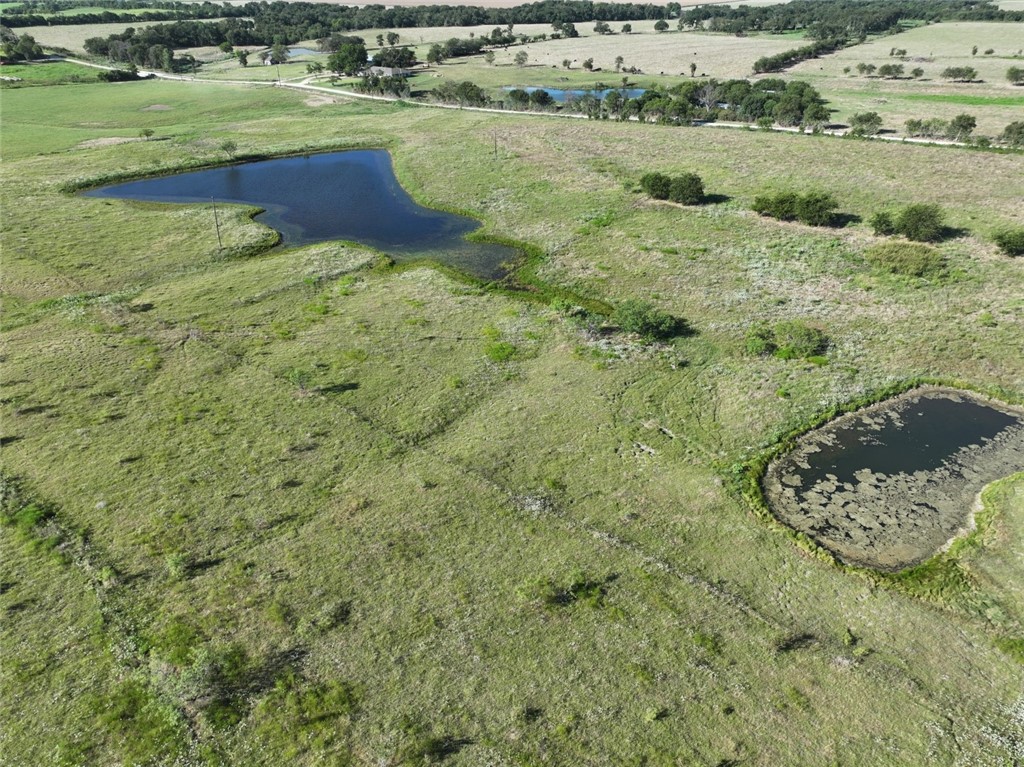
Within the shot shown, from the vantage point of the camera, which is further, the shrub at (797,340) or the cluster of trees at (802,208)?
the cluster of trees at (802,208)

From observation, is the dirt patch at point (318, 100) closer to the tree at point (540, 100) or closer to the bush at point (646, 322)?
the tree at point (540, 100)

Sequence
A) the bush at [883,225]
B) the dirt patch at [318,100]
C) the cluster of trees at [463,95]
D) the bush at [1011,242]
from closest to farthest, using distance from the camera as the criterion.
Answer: the bush at [1011,242] < the bush at [883,225] < the cluster of trees at [463,95] < the dirt patch at [318,100]

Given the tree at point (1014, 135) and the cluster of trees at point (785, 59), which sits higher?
the cluster of trees at point (785, 59)

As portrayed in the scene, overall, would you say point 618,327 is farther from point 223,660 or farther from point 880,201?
point 880,201

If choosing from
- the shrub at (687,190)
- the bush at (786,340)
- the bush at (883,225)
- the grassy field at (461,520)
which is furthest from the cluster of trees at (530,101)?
the bush at (786,340)

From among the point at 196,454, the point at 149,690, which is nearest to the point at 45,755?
the point at 149,690

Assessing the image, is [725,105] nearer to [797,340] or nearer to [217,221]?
[797,340]
